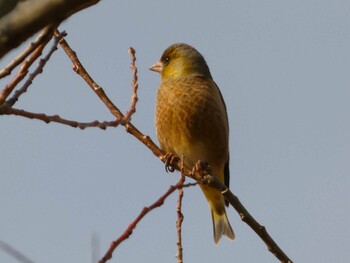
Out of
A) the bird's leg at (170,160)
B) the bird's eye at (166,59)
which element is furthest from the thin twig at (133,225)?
the bird's eye at (166,59)

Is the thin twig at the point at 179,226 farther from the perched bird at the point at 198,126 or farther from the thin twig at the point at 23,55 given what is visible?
the perched bird at the point at 198,126

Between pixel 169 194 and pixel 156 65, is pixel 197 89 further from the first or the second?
pixel 169 194

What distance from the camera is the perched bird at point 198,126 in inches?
230

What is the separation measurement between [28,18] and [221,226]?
5346mm

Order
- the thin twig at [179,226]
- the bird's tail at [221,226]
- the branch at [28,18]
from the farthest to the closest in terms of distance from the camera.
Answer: the bird's tail at [221,226] → the thin twig at [179,226] → the branch at [28,18]

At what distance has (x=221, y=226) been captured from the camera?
6398 mm

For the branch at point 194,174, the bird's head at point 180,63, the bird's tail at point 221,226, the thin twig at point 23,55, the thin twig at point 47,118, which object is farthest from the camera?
the bird's head at point 180,63

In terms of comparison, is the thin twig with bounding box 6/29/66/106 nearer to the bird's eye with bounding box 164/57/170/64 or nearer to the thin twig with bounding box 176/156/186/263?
the thin twig with bounding box 176/156/186/263

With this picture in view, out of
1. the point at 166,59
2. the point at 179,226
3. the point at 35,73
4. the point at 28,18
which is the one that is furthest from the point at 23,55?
the point at 166,59

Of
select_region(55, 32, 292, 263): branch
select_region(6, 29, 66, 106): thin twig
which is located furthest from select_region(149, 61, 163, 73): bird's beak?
select_region(6, 29, 66, 106): thin twig

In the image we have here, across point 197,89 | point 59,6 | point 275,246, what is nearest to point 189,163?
point 197,89

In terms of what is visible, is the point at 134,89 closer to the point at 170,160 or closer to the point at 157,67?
the point at 170,160

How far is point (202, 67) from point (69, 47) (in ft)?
9.82

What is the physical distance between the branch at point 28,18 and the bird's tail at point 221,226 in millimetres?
5301
